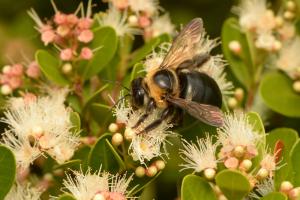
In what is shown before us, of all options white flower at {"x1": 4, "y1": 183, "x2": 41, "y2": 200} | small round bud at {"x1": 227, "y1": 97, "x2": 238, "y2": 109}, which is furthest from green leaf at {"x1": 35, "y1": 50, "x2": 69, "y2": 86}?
small round bud at {"x1": 227, "y1": 97, "x2": 238, "y2": 109}

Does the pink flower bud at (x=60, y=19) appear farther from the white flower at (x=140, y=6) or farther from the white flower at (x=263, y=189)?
the white flower at (x=263, y=189)

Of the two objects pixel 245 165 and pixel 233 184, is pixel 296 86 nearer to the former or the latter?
pixel 245 165

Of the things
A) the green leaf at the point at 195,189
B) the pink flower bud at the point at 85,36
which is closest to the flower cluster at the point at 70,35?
the pink flower bud at the point at 85,36

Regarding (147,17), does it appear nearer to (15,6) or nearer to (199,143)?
(199,143)

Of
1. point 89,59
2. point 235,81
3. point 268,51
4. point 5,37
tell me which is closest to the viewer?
point 89,59

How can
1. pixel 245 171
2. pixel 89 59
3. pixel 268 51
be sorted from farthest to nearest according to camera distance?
1. pixel 268 51
2. pixel 89 59
3. pixel 245 171

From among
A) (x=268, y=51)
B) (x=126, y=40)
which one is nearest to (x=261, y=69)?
(x=268, y=51)

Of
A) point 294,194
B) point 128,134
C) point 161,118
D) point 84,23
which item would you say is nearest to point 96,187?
point 128,134
